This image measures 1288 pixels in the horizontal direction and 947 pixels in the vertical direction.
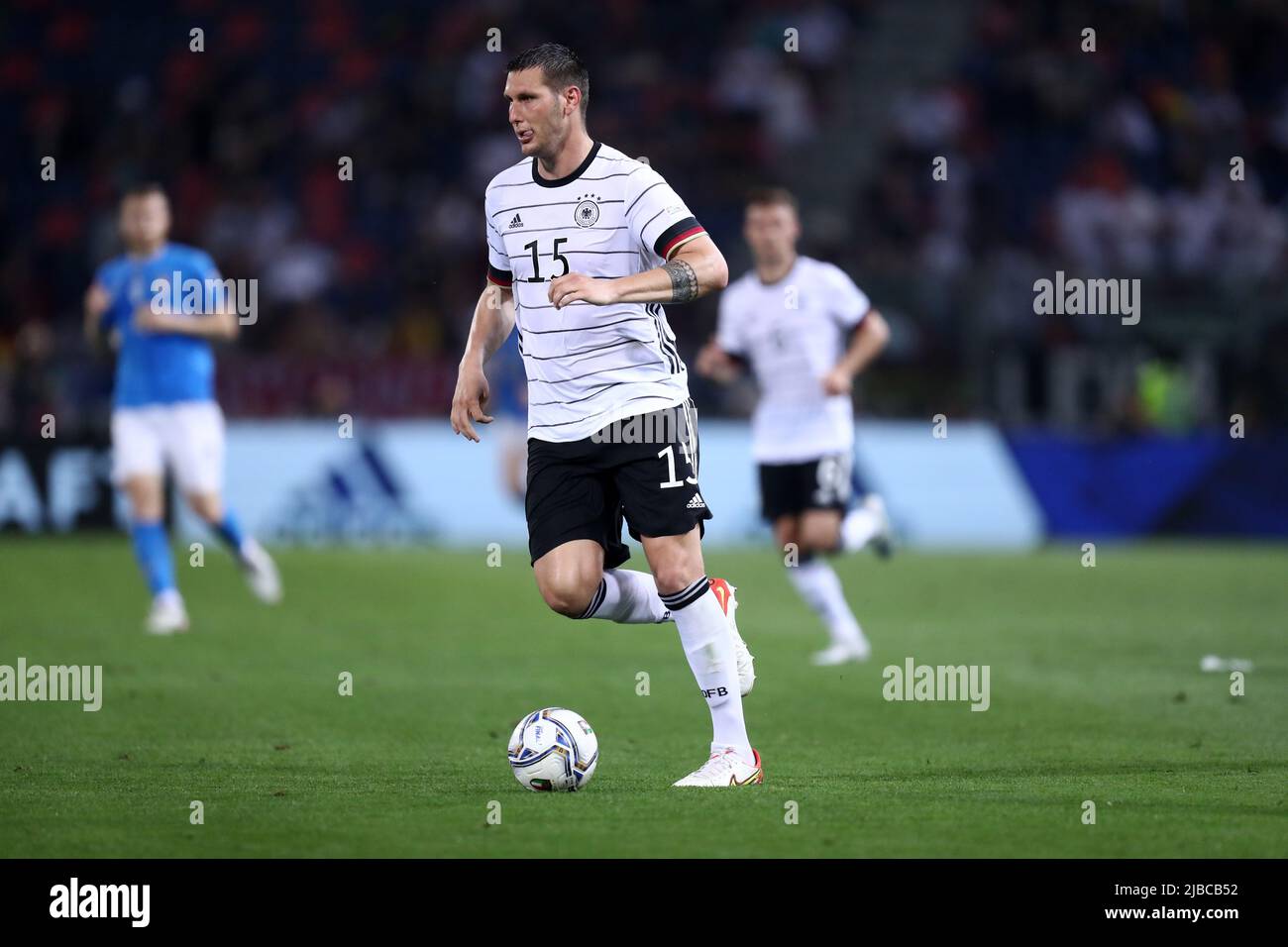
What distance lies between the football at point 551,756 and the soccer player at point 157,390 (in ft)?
22.3

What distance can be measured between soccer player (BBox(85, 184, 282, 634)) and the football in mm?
6801

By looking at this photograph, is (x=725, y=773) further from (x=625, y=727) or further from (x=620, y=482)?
(x=625, y=727)

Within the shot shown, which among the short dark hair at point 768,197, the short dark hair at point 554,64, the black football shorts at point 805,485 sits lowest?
the black football shorts at point 805,485

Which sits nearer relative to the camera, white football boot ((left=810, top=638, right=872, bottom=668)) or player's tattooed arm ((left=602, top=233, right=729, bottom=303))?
player's tattooed arm ((left=602, top=233, right=729, bottom=303))

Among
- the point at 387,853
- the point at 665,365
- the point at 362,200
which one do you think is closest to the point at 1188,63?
the point at 362,200

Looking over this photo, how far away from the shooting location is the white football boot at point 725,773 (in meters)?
7.08

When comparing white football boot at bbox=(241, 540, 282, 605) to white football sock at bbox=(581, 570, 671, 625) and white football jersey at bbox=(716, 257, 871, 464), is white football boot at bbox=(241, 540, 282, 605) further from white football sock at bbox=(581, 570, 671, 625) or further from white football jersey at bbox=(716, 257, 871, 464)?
white football sock at bbox=(581, 570, 671, 625)

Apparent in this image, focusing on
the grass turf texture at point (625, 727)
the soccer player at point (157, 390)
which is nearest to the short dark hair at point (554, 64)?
the grass turf texture at point (625, 727)

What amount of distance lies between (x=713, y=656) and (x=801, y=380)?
217 inches

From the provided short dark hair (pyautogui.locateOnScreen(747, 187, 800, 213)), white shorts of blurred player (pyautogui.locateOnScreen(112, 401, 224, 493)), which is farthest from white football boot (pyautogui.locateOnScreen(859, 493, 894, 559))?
white shorts of blurred player (pyautogui.locateOnScreen(112, 401, 224, 493))

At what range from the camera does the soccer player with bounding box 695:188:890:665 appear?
12406mm

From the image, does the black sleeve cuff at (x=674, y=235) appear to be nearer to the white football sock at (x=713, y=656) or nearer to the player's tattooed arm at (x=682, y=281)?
the player's tattooed arm at (x=682, y=281)
